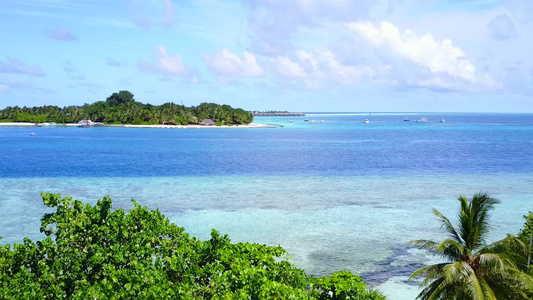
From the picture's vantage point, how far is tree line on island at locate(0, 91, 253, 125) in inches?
7052

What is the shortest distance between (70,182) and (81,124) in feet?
472

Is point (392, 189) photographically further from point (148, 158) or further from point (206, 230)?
point (148, 158)

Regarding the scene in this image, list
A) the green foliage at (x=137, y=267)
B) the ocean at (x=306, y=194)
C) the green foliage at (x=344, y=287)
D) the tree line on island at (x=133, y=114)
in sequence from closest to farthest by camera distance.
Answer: the green foliage at (x=137, y=267), the green foliage at (x=344, y=287), the ocean at (x=306, y=194), the tree line on island at (x=133, y=114)

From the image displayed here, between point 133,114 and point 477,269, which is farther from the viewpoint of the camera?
point 133,114

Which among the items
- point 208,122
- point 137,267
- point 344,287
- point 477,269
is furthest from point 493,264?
point 208,122

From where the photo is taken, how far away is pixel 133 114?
18000 cm

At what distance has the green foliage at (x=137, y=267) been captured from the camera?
1018cm

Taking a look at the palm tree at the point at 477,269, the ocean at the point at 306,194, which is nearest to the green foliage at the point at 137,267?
the palm tree at the point at 477,269

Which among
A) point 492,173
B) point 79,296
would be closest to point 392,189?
point 492,173

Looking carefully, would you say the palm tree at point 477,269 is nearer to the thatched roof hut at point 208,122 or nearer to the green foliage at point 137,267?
the green foliage at point 137,267

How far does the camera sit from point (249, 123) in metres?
194

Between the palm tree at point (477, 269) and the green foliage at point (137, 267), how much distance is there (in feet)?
8.76

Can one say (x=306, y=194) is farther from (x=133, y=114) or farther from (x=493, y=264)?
(x=133, y=114)

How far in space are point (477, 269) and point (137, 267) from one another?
10132 millimetres
